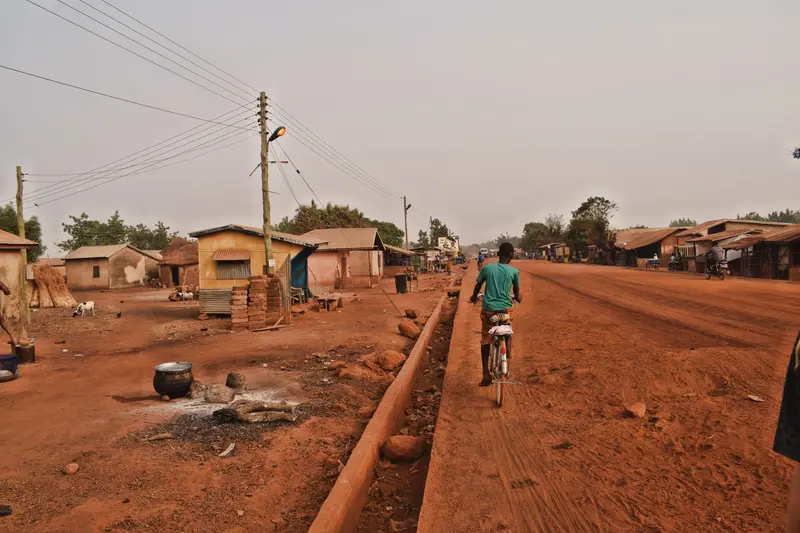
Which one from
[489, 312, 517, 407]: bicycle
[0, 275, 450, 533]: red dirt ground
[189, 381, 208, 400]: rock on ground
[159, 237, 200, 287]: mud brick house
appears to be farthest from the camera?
[159, 237, 200, 287]: mud brick house

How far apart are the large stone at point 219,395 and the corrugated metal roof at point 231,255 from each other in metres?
11.6

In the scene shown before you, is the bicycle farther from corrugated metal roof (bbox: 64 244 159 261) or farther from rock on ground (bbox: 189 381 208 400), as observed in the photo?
corrugated metal roof (bbox: 64 244 159 261)

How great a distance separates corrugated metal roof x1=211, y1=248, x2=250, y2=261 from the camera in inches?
686

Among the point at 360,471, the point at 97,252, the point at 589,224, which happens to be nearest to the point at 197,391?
the point at 360,471

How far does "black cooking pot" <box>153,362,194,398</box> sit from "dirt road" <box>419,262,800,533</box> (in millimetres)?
3620

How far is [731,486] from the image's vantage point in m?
3.53

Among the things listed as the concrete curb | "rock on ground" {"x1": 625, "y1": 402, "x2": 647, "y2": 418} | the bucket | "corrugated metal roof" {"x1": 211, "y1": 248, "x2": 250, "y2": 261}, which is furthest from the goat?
"rock on ground" {"x1": 625, "y1": 402, "x2": 647, "y2": 418}

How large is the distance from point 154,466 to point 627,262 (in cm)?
4859

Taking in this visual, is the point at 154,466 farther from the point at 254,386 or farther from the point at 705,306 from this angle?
the point at 705,306

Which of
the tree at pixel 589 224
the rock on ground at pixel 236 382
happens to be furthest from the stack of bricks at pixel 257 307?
the tree at pixel 589 224

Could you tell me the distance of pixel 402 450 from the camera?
4.89 metres

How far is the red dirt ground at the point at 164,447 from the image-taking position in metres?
3.61

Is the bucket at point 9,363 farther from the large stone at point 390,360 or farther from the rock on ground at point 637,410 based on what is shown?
the rock on ground at point 637,410

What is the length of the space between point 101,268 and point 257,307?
30.3 m
